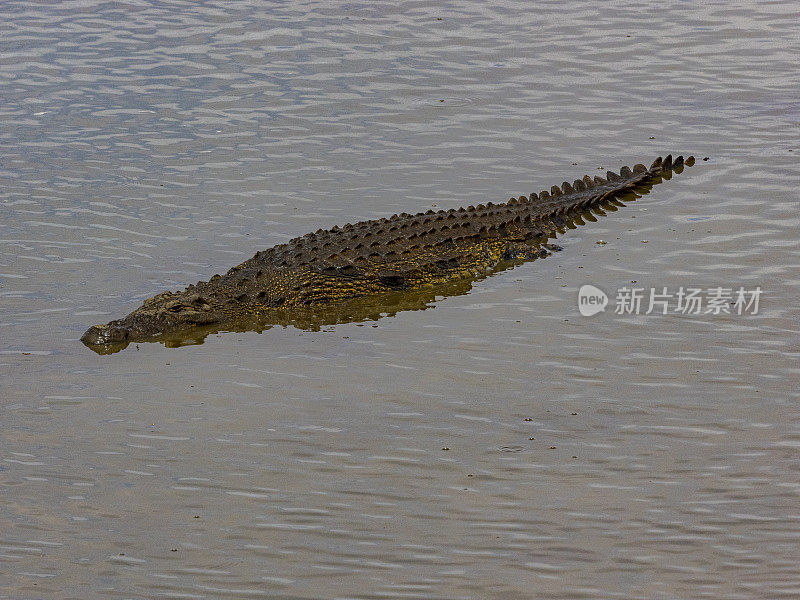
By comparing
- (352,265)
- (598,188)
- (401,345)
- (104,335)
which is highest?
(598,188)

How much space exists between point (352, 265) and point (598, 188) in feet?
12.6

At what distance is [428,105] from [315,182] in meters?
3.26

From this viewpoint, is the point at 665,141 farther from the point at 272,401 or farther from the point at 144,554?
the point at 144,554

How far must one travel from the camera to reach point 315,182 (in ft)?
44.4

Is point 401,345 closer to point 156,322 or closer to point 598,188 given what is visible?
point 156,322

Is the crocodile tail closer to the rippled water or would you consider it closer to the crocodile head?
the rippled water

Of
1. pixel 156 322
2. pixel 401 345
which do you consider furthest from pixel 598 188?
pixel 156 322

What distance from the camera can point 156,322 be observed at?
10.3m

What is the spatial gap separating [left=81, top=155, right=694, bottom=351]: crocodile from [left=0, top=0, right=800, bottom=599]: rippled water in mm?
338

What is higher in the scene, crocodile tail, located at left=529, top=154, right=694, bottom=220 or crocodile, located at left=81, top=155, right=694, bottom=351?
crocodile tail, located at left=529, top=154, right=694, bottom=220

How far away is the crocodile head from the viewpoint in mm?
9984

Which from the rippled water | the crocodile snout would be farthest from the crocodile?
the rippled water

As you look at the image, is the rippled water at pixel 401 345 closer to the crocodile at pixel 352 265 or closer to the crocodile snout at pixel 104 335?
the crocodile snout at pixel 104 335

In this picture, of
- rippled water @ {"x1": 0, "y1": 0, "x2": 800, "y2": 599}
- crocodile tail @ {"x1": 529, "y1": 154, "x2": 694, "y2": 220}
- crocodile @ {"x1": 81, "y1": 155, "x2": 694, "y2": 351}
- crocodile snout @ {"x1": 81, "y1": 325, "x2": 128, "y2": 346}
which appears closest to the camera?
rippled water @ {"x1": 0, "y1": 0, "x2": 800, "y2": 599}
